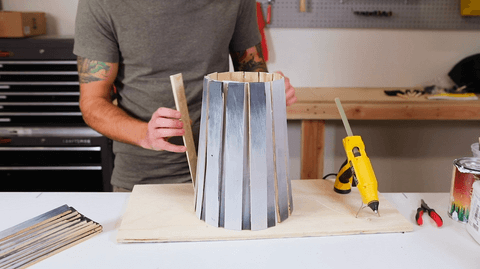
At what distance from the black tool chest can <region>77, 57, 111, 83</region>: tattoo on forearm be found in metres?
1.04

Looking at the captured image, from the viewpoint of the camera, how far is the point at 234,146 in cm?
78

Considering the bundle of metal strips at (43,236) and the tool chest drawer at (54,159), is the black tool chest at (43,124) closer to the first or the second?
the tool chest drawer at (54,159)

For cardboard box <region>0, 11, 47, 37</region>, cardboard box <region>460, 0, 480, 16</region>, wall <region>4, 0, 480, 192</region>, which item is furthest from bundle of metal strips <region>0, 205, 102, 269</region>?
cardboard box <region>460, 0, 480, 16</region>

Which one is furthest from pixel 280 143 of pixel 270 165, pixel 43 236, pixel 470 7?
pixel 470 7

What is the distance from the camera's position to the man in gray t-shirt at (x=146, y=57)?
1235mm

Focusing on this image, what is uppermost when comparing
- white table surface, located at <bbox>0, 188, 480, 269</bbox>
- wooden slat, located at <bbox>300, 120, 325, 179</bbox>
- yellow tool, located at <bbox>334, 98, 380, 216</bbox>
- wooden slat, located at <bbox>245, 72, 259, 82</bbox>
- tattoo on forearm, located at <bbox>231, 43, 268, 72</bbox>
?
tattoo on forearm, located at <bbox>231, 43, 268, 72</bbox>

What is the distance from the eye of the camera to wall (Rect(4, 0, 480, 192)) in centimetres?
262

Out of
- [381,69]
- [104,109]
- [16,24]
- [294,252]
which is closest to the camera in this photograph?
[294,252]

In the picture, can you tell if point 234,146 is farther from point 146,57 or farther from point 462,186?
point 146,57

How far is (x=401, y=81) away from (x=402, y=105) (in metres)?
0.55

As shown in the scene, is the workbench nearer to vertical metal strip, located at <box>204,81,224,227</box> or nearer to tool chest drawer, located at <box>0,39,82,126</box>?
tool chest drawer, located at <box>0,39,82,126</box>

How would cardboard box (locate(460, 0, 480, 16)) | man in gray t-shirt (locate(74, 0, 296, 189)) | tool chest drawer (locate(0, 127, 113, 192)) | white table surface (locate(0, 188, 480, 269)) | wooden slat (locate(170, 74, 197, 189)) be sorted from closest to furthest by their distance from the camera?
white table surface (locate(0, 188, 480, 269))
wooden slat (locate(170, 74, 197, 189))
man in gray t-shirt (locate(74, 0, 296, 189))
tool chest drawer (locate(0, 127, 113, 192))
cardboard box (locate(460, 0, 480, 16))

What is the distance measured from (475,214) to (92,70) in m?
1.06

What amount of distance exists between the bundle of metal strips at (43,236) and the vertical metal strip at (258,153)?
1.05ft
